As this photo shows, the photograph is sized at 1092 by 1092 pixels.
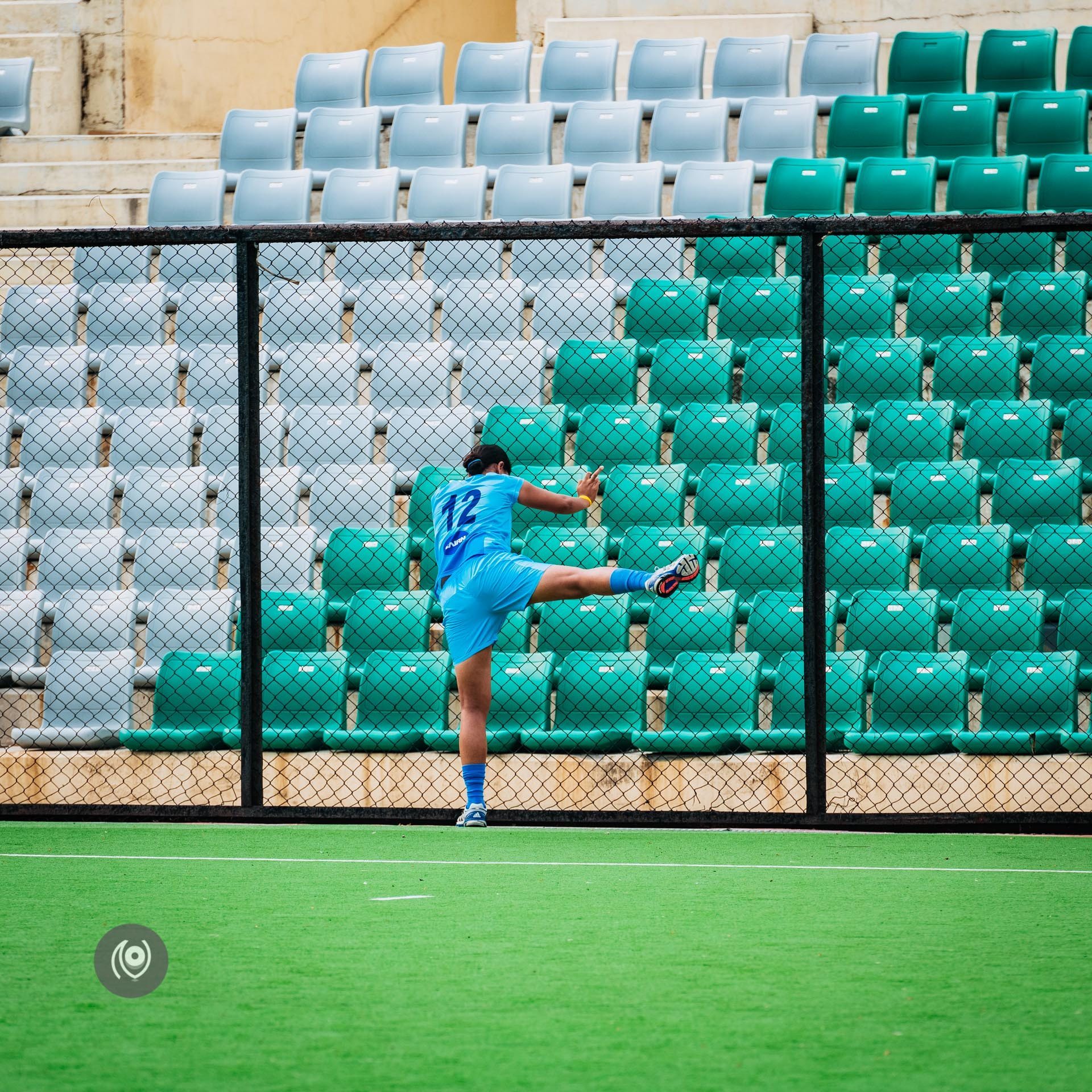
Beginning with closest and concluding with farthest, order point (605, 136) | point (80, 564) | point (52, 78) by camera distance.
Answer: point (80, 564) → point (605, 136) → point (52, 78)

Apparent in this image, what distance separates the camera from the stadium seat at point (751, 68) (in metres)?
10.7

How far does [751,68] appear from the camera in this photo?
10.8 meters

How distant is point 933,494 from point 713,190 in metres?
2.94

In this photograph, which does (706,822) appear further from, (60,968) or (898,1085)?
(898,1085)

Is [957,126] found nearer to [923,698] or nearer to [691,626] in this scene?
[691,626]

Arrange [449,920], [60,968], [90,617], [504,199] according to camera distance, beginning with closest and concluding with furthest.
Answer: [60,968], [449,920], [90,617], [504,199]

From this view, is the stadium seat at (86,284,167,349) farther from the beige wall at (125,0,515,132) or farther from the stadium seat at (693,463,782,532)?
the beige wall at (125,0,515,132)

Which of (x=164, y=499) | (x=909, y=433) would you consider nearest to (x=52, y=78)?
(x=164, y=499)

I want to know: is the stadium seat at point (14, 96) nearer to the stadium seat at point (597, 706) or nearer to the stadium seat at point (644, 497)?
the stadium seat at point (644, 497)

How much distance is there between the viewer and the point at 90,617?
740cm

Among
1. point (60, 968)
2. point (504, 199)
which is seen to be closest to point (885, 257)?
point (504, 199)

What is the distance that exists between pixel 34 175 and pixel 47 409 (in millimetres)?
3326

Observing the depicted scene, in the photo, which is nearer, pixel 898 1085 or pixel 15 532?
pixel 898 1085

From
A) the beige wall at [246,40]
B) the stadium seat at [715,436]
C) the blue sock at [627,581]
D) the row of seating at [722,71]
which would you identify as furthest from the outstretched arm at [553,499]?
the beige wall at [246,40]
